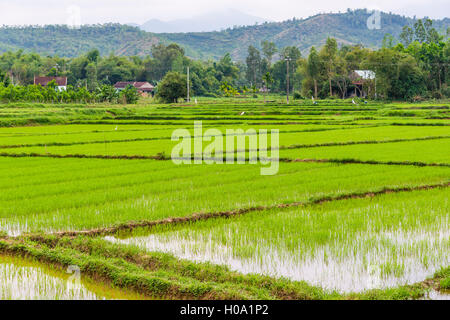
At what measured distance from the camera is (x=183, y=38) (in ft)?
607

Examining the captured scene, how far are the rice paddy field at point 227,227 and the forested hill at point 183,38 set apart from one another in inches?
5967

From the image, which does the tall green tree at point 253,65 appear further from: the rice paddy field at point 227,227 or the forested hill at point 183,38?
the rice paddy field at point 227,227

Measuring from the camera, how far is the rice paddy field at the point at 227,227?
493cm

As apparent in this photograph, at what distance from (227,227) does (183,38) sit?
604 feet

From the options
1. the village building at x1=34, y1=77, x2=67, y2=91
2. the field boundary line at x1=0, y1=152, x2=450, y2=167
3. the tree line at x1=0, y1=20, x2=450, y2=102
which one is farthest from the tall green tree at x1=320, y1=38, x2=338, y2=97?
the field boundary line at x1=0, y1=152, x2=450, y2=167

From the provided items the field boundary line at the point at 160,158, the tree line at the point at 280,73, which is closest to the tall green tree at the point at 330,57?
the tree line at the point at 280,73

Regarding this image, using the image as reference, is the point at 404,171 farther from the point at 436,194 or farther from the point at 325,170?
the point at 436,194

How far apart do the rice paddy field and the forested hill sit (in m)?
152

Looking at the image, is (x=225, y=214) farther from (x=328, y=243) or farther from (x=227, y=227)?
(x=328, y=243)

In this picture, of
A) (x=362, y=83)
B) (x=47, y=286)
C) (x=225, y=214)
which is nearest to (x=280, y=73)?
(x=362, y=83)

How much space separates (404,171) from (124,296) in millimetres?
8419

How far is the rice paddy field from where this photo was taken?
4.93 m

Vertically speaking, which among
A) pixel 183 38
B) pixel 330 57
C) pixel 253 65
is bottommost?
pixel 330 57

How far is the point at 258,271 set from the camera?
5.30 m
